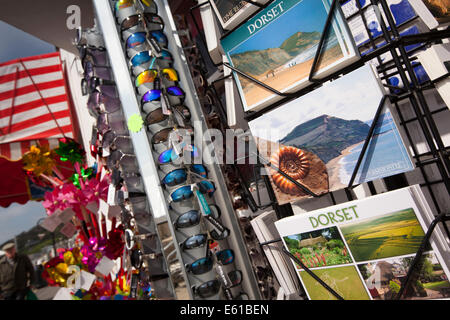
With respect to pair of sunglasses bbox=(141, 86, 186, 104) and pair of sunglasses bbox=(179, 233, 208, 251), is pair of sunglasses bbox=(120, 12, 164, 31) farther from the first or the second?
pair of sunglasses bbox=(179, 233, 208, 251)

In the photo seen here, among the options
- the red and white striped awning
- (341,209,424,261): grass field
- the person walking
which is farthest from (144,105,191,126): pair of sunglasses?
the red and white striped awning

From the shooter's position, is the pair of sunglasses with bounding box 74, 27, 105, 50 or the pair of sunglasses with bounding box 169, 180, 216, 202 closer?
the pair of sunglasses with bounding box 169, 180, 216, 202

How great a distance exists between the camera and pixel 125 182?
3.19 feet

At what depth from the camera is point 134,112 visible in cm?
93

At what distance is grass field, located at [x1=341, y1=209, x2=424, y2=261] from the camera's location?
0.56 m

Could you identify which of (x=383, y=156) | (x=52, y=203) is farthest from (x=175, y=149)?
(x=52, y=203)

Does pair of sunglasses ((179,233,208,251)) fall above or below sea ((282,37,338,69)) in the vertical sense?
below

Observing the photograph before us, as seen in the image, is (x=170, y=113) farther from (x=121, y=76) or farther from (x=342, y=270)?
(x=342, y=270)

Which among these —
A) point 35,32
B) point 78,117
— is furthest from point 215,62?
point 78,117

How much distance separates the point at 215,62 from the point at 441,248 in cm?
76

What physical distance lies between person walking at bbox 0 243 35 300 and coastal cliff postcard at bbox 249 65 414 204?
1.83m

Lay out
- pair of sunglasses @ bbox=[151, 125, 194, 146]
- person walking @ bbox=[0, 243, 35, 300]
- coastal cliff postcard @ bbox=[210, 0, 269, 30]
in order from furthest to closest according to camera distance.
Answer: person walking @ bbox=[0, 243, 35, 300] → pair of sunglasses @ bbox=[151, 125, 194, 146] → coastal cliff postcard @ bbox=[210, 0, 269, 30]

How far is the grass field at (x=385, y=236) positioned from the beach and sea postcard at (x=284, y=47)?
1.10 feet

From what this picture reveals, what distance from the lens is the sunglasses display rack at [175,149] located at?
0.82 metres
